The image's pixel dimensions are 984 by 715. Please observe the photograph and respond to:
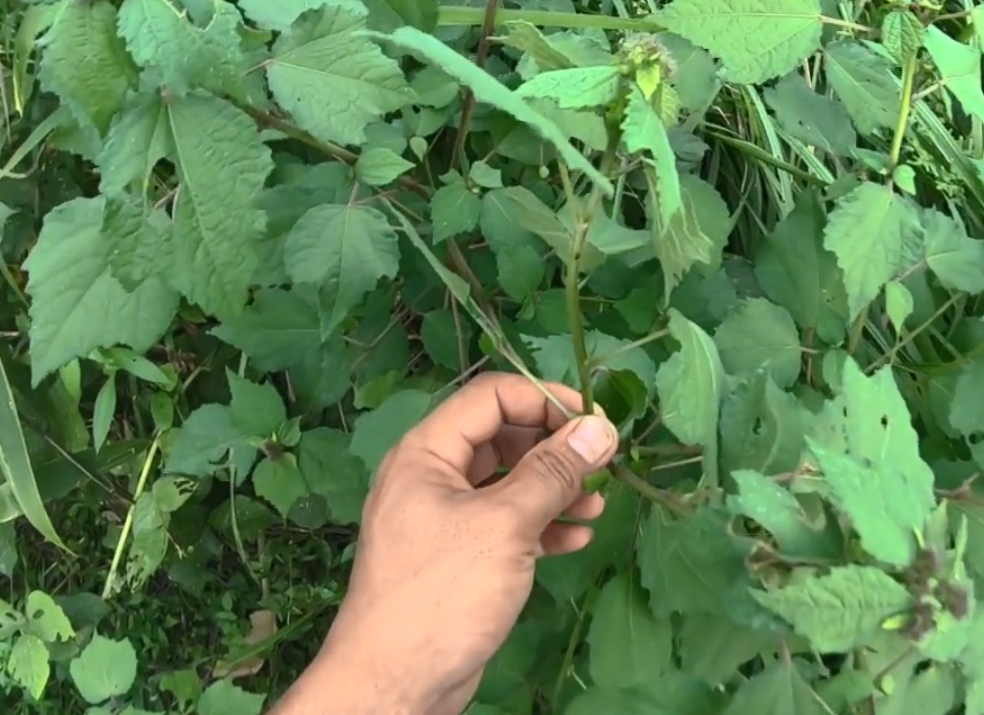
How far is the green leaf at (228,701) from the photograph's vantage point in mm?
825

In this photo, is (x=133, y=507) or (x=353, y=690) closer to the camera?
(x=353, y=690)

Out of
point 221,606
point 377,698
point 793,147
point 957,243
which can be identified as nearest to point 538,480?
point 377,698

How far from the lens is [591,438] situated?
53 cm

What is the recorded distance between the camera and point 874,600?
369mm

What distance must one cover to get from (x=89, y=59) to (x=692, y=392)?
333 millimetres

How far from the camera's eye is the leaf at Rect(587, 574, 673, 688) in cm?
61

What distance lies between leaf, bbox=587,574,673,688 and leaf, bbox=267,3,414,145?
1.09 ft

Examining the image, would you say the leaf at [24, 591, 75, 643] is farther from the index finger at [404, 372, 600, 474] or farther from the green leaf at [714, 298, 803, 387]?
the green leaf at [714, 298, 803, 387]

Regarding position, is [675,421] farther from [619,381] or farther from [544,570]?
[544,570]

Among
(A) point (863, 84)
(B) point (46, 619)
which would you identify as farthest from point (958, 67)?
(B) point (46, 619)

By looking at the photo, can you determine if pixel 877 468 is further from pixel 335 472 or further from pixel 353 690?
pixel 335 472

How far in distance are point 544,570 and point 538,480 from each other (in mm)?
149

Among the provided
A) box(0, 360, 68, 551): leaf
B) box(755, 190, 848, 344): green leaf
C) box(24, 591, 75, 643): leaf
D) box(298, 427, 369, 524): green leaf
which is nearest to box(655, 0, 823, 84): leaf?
box(755, 190, 848, 344): green leaf

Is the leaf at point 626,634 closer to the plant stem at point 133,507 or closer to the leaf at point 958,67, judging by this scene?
the leaf at point 958,67
